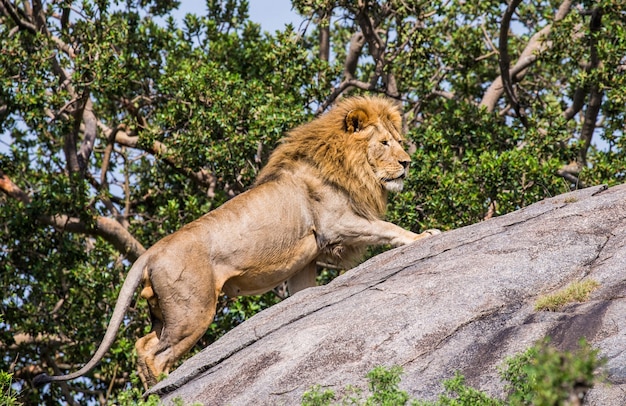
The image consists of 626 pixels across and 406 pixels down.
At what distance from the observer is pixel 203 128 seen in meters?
10.7

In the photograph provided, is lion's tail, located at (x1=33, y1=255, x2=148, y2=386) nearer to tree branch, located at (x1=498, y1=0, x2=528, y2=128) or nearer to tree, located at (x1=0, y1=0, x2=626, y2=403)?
tree, located at (x1=0, y1=0, x2=626, y2=403)

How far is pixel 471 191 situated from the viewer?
998 cm

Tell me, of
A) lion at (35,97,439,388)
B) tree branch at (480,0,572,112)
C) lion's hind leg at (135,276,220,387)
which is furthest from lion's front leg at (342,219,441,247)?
tree branch at (480,0,572,112)

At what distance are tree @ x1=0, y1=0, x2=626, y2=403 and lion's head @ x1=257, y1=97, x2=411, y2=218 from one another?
1.36 meters

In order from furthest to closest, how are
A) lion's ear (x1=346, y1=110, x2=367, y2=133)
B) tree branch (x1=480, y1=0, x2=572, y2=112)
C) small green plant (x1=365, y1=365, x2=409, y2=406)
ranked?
tree branch (x1=480, y1=0, x2=572, y2=112), lion's ear (x1=346, y1=110, x2=367, y2=133), small green plant (x1=365, y1=365, x2=409, y2=406)

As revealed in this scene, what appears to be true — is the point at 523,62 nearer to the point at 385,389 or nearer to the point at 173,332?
the point at 173,332

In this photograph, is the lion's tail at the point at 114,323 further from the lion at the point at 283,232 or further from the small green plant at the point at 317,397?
the small green plant at the point at 317,397

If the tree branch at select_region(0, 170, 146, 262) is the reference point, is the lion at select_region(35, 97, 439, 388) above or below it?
below

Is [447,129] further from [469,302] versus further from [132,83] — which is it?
[469,302]

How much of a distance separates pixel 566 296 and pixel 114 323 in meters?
3.07

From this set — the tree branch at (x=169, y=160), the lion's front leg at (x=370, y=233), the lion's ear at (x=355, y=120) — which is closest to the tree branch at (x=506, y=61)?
the lion's ear at (x=355, y=120)

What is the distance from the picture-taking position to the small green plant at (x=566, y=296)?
588 centimetres

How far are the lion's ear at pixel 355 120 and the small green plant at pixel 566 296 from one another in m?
3.04

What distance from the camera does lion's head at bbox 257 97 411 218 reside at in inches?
332
